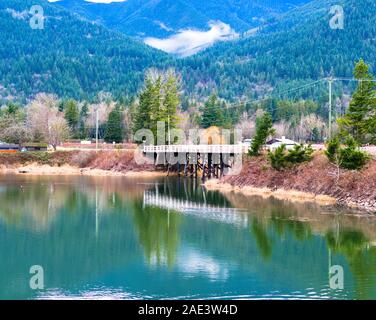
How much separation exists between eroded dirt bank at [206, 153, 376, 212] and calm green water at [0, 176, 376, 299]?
3162 mm

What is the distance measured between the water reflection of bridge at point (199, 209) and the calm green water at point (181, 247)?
8 centimetres

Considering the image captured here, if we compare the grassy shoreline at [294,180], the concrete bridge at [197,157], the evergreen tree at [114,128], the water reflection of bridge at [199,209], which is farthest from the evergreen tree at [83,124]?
the water reflection of bridge at [199,209]

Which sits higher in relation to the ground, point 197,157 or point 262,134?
point 262,134

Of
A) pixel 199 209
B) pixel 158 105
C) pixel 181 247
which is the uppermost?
pixel 158 105

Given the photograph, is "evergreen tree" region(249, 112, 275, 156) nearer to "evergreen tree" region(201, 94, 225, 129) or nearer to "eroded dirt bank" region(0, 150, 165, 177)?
"eroded dirt bank" region(0, 150, 165, 177)

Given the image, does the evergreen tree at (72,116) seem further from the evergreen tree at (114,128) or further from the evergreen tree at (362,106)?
the evergreen tree at (362,106)

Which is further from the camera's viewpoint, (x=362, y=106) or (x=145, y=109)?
(x=145, y=109)

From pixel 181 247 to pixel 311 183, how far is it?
23.1 metres

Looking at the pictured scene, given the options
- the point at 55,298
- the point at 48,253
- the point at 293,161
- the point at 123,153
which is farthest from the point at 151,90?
the point at 55,298

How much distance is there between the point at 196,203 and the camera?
56344mm

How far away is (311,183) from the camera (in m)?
57.8

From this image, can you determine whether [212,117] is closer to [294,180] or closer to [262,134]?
[262,134]

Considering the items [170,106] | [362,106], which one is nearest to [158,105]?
[170,106]

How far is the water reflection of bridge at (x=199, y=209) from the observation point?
46500mm
